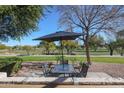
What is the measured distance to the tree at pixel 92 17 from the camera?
60.2 ft

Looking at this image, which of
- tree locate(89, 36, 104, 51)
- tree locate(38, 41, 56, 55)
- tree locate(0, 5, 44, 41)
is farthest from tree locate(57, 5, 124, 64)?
tree locate(38, 41, 56, 55)

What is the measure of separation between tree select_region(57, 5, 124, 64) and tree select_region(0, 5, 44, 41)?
9.36 ft

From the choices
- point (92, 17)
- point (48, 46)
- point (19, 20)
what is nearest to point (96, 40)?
point (48, 46)

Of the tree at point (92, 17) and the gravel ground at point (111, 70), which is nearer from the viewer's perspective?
the gravel ground at point (111, 70)

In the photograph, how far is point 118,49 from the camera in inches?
1657

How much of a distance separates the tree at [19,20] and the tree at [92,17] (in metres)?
2.85

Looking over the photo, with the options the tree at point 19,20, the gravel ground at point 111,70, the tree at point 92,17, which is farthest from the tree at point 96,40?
the gravel ground at point 111,70

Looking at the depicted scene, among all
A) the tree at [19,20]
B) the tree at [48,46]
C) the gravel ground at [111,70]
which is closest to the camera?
the gravel ground at [111,70]

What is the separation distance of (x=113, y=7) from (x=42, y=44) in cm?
2805

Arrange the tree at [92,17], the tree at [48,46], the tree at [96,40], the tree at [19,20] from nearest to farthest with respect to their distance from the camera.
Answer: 1. the tree at [19,20]
2. the tree at [92,17]
3. the tree at [96,40]
4. the tree at [48,46]

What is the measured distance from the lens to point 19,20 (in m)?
15.5

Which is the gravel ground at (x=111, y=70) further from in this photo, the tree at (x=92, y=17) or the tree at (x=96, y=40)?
the tree at (x=96, y=40)
